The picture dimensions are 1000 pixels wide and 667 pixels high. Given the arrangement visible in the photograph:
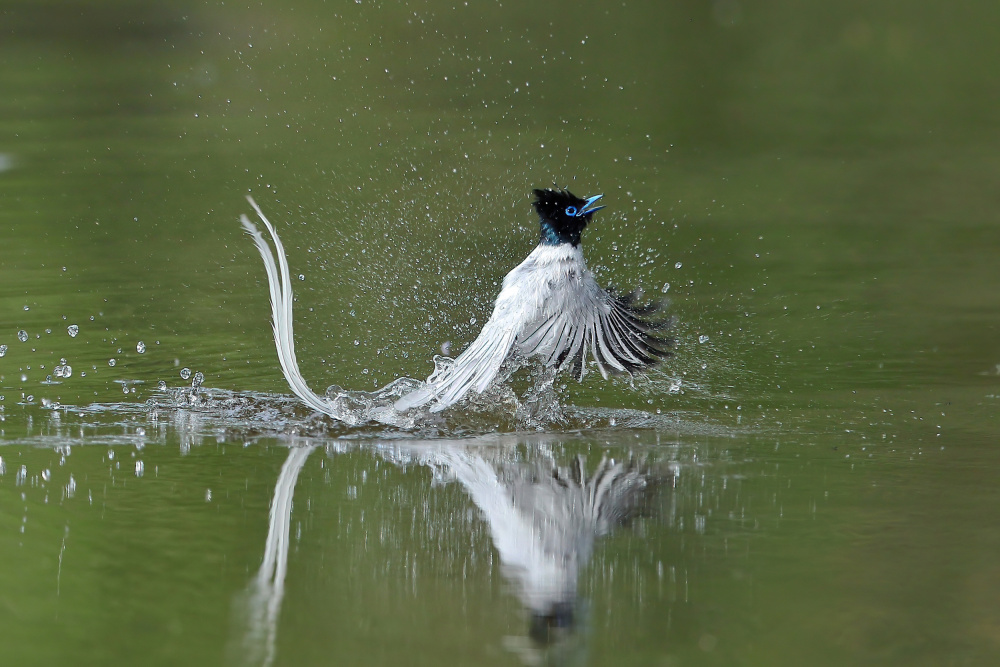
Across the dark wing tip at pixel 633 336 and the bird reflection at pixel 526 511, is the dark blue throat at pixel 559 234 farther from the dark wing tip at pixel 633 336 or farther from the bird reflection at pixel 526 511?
the bird reflection at pixel 526 511

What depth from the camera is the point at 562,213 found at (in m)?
6.59

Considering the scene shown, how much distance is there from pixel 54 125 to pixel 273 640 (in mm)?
10128

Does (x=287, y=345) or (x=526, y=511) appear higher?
(x=287, y=345)

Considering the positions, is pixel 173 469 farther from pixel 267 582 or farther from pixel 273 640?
pixel 273 640

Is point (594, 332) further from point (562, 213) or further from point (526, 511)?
point (526, 511)

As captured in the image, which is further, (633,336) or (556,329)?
(633,336)

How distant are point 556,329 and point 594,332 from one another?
207 mm

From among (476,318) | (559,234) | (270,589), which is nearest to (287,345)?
(559,234)

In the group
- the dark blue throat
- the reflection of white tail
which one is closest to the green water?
the reflection of white tail

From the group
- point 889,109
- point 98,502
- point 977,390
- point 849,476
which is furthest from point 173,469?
point 889,109

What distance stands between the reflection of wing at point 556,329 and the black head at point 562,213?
0.06 meters

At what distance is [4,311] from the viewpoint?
771cm

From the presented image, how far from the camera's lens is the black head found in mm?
6582

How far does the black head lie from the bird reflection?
116 cm
